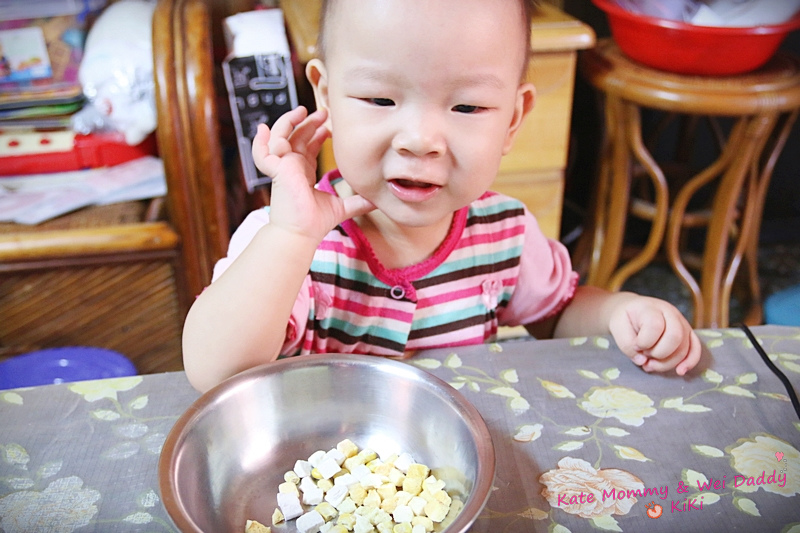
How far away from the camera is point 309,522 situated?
60cm

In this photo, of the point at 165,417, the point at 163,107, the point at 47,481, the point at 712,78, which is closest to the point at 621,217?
the point at 712,78

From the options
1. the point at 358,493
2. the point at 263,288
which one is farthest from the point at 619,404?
the point at 263,288

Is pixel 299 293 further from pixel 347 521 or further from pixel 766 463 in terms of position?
pixel 766 463

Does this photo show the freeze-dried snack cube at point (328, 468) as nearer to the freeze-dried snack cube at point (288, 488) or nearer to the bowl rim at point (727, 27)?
the freeze-dried snack cube at point (288, 488)

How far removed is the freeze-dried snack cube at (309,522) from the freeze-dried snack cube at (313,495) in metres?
0.02

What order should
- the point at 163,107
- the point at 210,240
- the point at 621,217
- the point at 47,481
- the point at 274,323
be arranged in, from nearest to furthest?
the point at 47,481 < the point at 274,323 < the point at 163,107 < the point at 210,240 < the point at 621,217

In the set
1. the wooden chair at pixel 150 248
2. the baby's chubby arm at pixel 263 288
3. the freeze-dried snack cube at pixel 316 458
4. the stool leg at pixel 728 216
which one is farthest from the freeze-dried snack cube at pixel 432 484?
the stool leg at pixel 728 216

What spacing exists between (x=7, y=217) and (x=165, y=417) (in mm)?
1053

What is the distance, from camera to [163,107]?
1.44m

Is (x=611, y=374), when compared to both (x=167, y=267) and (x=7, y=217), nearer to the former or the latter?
(x=167, y=267)

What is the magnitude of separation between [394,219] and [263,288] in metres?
0.17

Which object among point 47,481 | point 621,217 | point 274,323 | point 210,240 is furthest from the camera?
point 621,217

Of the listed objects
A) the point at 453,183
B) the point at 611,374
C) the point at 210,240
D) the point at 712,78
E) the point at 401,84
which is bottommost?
the point at 210,240

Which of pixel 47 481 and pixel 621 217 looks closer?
pixel 47 481
